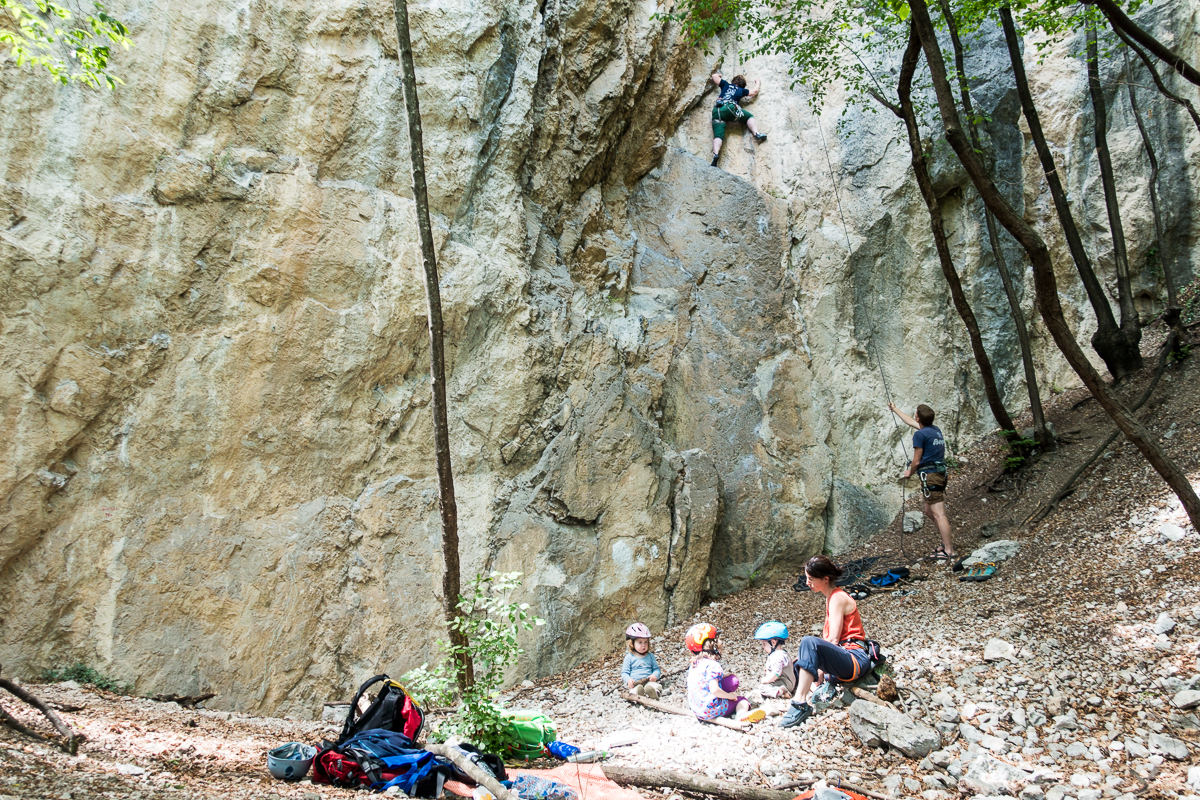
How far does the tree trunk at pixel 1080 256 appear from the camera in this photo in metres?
9.05

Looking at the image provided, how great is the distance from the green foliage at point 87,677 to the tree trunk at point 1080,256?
11.5 metres

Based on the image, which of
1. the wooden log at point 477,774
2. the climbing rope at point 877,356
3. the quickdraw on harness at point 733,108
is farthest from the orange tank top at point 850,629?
the quickdraw on harness at point 733,108

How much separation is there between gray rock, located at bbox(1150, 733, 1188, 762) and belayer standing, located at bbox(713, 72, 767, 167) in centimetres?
1012

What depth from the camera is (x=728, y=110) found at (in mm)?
12172

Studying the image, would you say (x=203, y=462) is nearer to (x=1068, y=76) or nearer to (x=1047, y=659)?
(x=1047, y=659)

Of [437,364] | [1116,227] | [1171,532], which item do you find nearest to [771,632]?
[437,364]

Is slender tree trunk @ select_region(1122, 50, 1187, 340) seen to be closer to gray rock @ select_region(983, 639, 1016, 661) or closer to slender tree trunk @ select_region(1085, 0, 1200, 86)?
slender tree trunk @ select_region(1085, 0, 1200, 86)

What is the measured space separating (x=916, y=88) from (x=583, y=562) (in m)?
10.1

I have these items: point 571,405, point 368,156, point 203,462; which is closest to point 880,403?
point 571,405

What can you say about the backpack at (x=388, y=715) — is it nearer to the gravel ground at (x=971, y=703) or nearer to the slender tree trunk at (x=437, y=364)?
the gravel ground at (x=971, y=703)

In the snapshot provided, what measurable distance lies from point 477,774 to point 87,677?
14.7ft

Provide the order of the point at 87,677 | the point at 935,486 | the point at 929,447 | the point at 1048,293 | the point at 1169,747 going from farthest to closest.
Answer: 1. the point at 929,447
2. the point at 935,486
3. the point at 87,677
4. the point at 1048,293
5. the point at 1169,747

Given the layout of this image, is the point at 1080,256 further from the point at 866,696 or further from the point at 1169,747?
the point at 866,696

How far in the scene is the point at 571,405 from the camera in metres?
8.92
